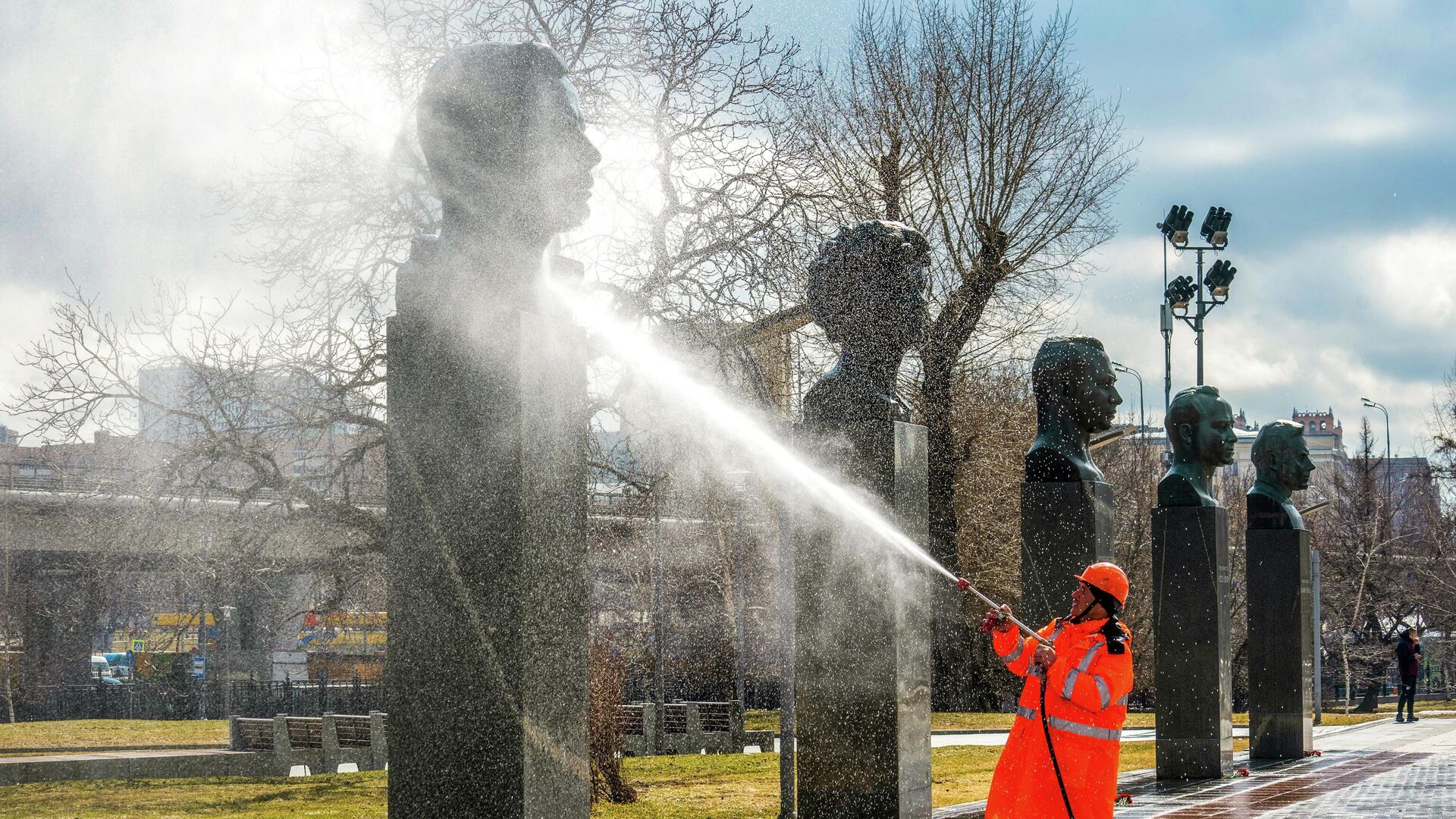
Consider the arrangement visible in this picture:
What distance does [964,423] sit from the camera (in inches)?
1097

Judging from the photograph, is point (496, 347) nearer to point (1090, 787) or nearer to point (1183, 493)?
point (1090, 787)

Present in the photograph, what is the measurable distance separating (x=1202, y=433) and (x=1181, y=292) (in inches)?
509

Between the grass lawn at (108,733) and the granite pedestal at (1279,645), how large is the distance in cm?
1425

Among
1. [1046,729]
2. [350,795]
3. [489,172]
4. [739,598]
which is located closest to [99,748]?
[350,795]

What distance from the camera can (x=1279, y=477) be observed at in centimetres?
1592

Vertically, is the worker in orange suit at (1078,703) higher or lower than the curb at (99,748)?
higher

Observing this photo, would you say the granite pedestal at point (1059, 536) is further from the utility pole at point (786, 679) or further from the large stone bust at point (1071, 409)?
the utility pole at point (786, 679)

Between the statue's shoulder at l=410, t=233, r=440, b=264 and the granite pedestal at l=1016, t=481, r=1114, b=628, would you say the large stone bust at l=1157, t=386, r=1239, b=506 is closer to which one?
the granite pedestal at l=1016, t=481, r=1114, b=628

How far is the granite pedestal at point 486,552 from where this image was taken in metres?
4.20

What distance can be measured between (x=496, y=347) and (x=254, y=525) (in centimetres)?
Result: 1111

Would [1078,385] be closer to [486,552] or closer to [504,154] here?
[504,154]

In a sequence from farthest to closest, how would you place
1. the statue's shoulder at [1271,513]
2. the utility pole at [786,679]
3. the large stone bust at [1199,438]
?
1. the statue's shoulder at [1271,513]
2. the large stone bust at [1199,438]
3. the utility pole at [786,679]

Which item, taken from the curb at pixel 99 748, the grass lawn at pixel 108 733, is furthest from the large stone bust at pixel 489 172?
the grass lawn at pixel 108 733

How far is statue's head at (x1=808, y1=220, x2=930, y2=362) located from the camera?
292 inches
